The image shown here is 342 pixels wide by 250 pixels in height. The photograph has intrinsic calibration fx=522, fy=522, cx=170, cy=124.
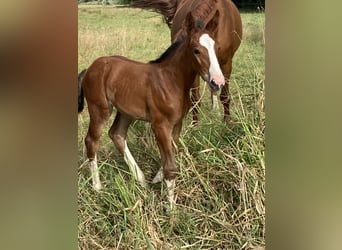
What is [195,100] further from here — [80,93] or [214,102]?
[80,93]

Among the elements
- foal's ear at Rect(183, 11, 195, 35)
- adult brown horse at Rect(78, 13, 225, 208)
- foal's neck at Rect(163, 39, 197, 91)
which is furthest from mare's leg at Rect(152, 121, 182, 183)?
foal's ear at Rect(183, 11, 195, 35)

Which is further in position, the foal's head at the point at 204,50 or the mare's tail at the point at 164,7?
the mare's tail at the point at 164,7

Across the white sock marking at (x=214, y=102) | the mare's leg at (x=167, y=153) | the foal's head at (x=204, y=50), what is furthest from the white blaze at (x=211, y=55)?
the mare's leg at (x=167, y=153)

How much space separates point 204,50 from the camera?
1637 mm

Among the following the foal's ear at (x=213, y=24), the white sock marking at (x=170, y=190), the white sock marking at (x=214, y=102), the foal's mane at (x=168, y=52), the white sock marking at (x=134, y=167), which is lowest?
the white sock marking at (x=170, y=190)

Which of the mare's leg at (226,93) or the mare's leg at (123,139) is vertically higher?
the mare's leg at (226,93)

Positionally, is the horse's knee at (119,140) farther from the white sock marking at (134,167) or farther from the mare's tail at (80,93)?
the mare's tail at (80,93)

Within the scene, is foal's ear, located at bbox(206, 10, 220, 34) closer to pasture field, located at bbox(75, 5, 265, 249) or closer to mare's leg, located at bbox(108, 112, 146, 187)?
pasture field, located at bbox(75, 5, 265, 249)

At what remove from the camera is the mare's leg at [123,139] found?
1.74 metres
